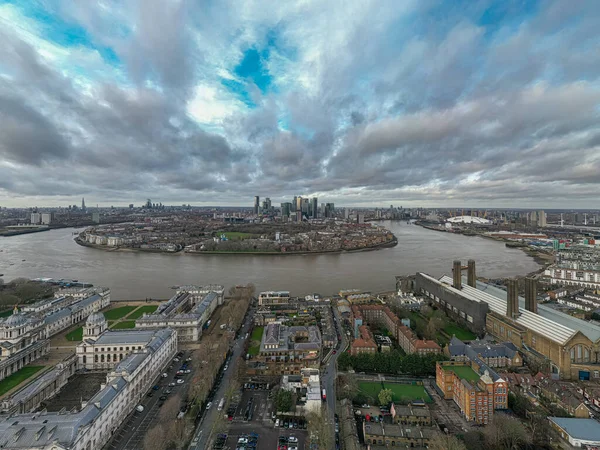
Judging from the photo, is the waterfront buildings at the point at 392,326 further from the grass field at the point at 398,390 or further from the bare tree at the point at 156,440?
the bare tree at the point at 156,440

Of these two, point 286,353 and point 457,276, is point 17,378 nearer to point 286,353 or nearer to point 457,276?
point 286,353

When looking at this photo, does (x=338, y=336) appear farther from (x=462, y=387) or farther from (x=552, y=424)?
(x=552, y=424)

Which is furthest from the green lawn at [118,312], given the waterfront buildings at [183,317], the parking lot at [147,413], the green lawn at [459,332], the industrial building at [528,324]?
the industrial building at [528,324]

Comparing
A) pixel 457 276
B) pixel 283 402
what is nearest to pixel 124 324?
pixel 283 402

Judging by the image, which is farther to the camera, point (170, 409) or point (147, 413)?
point (147, 413)

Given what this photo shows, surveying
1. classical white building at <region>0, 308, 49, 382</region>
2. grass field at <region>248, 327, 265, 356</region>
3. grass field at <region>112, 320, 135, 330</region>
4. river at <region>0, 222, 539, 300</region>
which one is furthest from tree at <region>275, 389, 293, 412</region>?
river at <region>0, 222, 539, 300</region>

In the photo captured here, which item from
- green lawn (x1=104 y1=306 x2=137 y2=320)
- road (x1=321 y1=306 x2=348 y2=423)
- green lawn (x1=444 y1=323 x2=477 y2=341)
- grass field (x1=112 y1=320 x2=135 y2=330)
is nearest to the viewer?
road (x1=321 y1=306 x2=348 y2=423)

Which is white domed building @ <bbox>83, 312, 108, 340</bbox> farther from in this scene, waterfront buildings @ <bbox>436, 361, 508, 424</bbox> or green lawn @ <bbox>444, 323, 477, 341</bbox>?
green lawn @ <bbox>444, 323, 477, 341</bbox>
